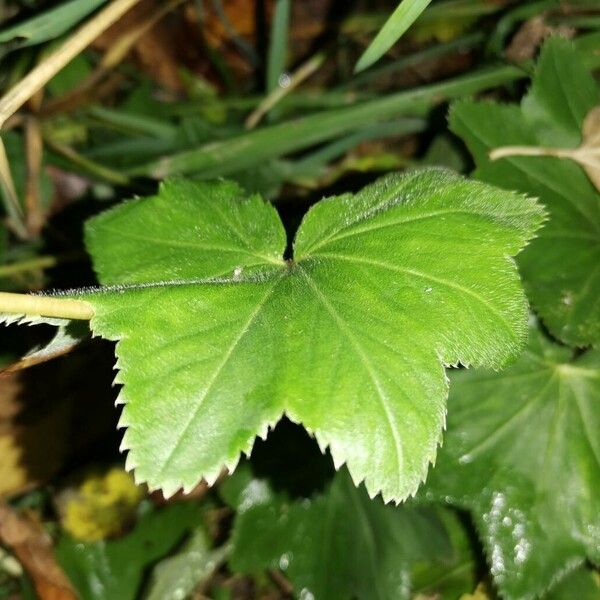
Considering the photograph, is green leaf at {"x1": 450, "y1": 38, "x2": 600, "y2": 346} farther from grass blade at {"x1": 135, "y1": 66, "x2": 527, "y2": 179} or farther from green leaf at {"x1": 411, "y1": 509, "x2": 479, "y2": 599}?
green leaf at {"x1": 411, "y1": 509, "x2": 479, "y2": 599}

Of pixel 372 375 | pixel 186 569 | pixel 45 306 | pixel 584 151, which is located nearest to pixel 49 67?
pixel 45 306

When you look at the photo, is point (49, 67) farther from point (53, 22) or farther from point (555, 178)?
point (555, 178)

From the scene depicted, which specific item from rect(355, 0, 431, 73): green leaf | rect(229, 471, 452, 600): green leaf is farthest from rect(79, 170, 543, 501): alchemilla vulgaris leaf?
rect(229, 471, 452, 600): green leaf

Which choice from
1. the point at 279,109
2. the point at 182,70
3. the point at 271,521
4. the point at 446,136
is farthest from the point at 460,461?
the point at 182,70

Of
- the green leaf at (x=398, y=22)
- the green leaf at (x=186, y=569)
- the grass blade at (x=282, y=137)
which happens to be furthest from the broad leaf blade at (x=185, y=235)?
the green leaf at (x=186, y=569)

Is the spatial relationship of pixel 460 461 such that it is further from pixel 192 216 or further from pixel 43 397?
pixel 43 397

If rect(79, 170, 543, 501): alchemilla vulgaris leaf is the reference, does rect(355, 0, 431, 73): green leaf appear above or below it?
above
